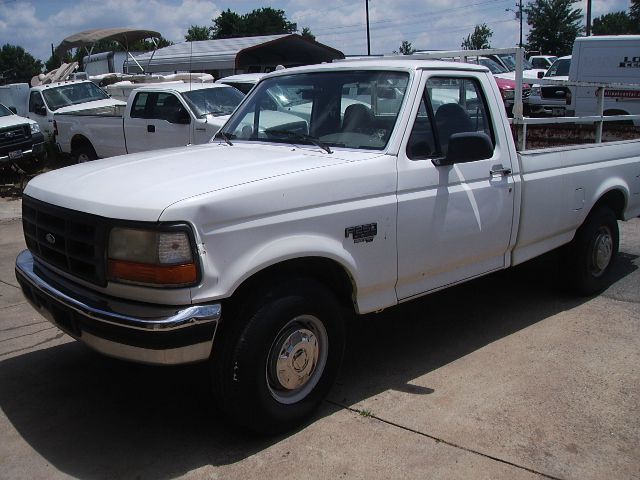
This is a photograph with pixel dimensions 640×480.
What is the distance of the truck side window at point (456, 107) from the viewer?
4227mm

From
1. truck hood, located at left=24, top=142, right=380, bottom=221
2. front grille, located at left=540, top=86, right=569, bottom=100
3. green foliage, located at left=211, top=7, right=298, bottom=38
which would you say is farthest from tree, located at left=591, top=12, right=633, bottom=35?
truck hood, located at left=24, top=142, right=380, bottom=221

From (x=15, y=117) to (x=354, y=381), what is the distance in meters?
11.7

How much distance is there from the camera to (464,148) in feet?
12.9

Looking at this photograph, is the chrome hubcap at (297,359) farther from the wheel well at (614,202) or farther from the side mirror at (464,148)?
the wheel well at (614,202)

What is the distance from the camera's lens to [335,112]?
4230mm

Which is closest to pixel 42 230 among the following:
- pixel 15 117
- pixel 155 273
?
pixel 155 273

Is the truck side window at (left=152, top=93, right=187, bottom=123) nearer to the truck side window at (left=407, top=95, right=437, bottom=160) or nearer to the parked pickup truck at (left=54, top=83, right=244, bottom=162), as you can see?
the parked pickup truck at (left=54, top=83, right=244, bottom=162)

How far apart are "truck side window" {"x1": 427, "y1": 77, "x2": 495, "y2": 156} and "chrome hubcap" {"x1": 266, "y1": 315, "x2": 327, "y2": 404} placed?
1.48m

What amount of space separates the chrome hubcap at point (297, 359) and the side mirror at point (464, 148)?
4.28ft

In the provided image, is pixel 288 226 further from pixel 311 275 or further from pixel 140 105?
pixel 140 105

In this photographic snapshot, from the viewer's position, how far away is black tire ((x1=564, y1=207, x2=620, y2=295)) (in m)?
5.51

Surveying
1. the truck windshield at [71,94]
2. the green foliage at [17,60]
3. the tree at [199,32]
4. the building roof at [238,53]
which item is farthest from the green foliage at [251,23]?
the truck windshield at [71,94]

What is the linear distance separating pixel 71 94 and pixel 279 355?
15304 mm

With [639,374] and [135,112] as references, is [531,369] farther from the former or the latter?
[135,112]
